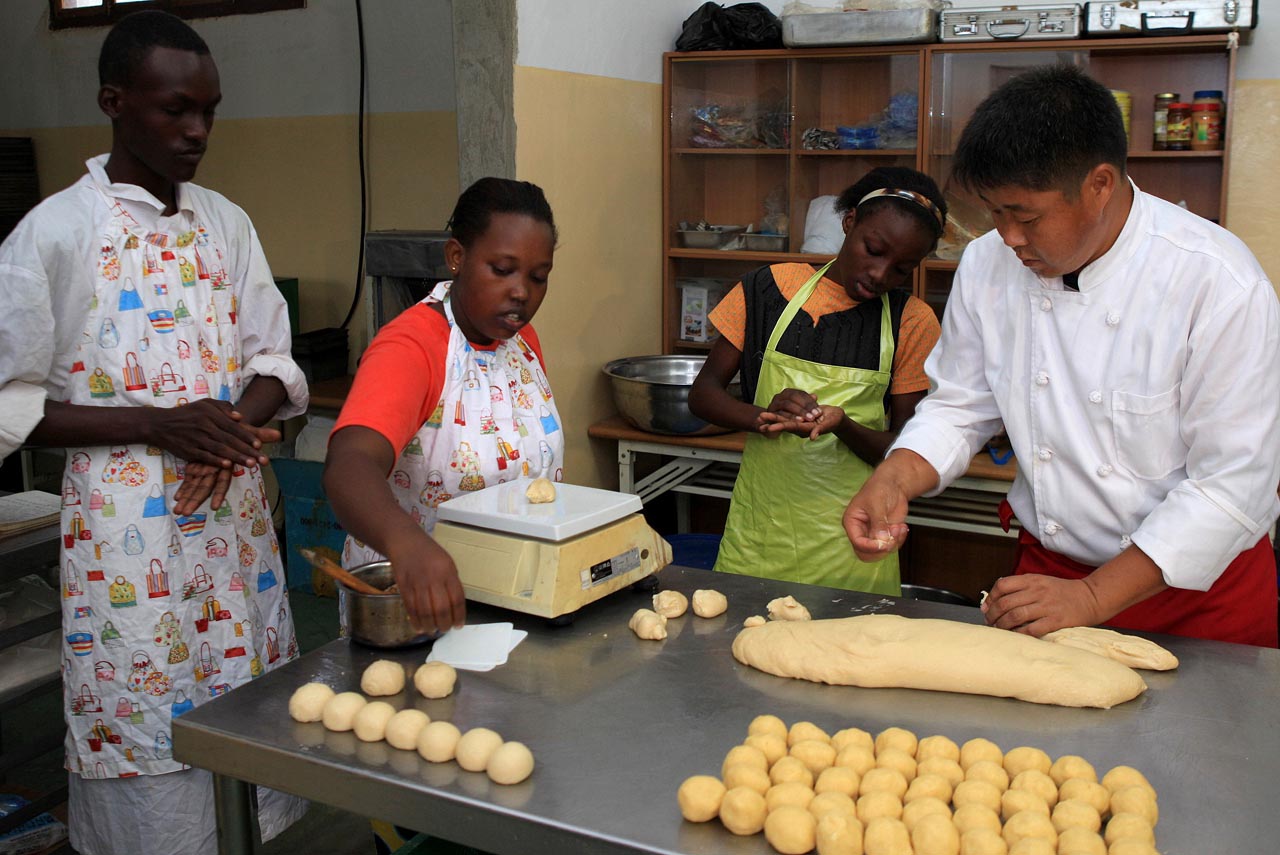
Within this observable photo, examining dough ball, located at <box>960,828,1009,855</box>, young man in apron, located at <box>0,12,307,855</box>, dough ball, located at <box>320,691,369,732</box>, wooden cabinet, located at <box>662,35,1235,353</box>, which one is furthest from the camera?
wooden cabinet, located at <box>662,35,1235,353</box>

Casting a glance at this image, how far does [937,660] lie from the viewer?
65.6 inches

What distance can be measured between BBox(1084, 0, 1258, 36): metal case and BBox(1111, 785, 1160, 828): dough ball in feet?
9.73

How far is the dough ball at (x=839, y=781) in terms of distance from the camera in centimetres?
138

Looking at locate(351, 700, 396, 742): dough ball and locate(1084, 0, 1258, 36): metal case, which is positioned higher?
locate(1084, 0, 1258, 36): metal case

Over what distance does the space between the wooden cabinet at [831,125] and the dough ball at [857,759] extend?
2.74 metres

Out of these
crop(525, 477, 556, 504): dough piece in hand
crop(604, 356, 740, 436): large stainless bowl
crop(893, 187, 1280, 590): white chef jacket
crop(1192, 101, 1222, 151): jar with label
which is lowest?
crop(604, 356, 740, 436): large stainless bowl

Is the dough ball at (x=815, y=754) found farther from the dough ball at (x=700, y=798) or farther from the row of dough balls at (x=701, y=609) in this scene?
the row of dough balls at (x=701, y=609)

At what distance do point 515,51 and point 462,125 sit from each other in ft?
0.96

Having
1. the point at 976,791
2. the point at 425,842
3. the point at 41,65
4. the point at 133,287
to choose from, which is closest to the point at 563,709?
the point at 425,842

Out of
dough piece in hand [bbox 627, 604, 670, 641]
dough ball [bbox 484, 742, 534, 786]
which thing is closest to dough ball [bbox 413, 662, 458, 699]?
dough ball [bbox 484, 742, 534, 786]

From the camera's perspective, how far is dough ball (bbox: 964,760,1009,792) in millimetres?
1390

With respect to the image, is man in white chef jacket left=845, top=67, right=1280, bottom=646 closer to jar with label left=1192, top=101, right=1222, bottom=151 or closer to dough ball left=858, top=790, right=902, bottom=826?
dough ball left=858, top=790, right=902, bottom=826

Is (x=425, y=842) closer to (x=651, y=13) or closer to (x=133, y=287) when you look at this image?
(x=133, y=287)

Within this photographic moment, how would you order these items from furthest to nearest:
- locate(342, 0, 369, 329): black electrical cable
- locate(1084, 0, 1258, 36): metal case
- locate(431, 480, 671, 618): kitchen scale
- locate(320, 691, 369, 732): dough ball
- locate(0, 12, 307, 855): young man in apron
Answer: locate(342, 0, 369, 329): black electrical cable, locate(1084, 0, 1258, 36): metal case, locate(0, 12, 307, 855): young man in apron, locate(431, 480, 671, 618): kitchen scale, locate(320, 691, 369, 732): dough ball
